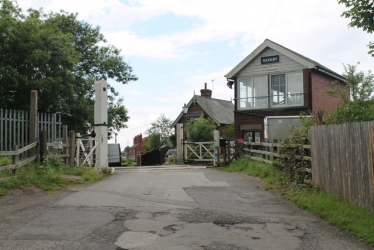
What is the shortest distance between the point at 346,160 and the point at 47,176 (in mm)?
7749

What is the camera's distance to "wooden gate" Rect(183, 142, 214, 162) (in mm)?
23188

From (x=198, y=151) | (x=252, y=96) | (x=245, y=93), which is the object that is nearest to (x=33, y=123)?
(x=198, y=151)

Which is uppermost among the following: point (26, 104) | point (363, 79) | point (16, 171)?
point (363, 79)

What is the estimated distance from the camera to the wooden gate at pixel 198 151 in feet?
76.1

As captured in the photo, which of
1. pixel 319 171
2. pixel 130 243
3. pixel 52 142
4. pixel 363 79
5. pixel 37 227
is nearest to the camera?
pixel 130 243

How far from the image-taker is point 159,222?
22.6 ft

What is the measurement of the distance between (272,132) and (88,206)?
40.9 feet

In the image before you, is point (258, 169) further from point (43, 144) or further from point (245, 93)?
point (245, 93)

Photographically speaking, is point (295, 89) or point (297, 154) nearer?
point (297, 154)

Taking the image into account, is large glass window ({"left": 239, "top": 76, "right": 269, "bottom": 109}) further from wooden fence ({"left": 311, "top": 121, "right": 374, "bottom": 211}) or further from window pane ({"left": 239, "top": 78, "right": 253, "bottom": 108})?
wooden fence ({"left": 311, "top": 121, "right": 374, "bottom": 211})

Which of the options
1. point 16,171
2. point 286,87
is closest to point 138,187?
point 16,171

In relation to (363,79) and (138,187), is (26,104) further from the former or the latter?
(363,79)

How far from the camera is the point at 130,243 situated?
5531mm

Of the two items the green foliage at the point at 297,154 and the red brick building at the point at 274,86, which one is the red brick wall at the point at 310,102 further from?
the green foliage at the point at 297,154
